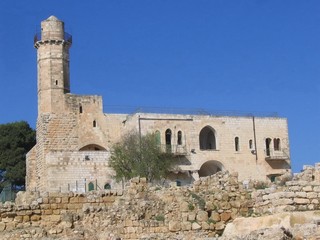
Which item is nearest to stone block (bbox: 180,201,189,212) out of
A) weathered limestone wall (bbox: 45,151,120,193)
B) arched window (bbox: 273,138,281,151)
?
weathered limestone wall (bbox: 45,151,120,193)

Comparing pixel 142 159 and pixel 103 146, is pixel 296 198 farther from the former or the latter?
pixel 103 146

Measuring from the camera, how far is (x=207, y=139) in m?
62.7

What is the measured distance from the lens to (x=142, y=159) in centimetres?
5381

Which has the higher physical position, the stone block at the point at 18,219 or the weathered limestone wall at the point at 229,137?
the weathered limestone wall at the point at 229,137

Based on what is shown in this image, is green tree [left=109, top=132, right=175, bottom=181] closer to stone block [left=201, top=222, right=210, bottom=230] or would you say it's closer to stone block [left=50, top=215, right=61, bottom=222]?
stone block [left=50, top=215, right=61, bottom=222]

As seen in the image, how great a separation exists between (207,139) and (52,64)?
13849 millimetres

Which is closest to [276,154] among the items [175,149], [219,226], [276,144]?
[276,144]

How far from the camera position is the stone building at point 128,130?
5819cm

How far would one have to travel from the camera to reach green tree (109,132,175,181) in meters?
53.2

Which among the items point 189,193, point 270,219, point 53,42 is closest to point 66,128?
point 53,42

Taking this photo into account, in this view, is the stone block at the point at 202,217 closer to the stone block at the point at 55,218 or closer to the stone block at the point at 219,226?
the stone block at the point at 219,226

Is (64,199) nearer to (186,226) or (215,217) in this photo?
(186,226)

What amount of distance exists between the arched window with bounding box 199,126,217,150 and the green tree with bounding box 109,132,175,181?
5597 millimetres

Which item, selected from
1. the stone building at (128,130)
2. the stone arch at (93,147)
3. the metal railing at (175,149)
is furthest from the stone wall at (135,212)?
the stone arch at (93,147)
